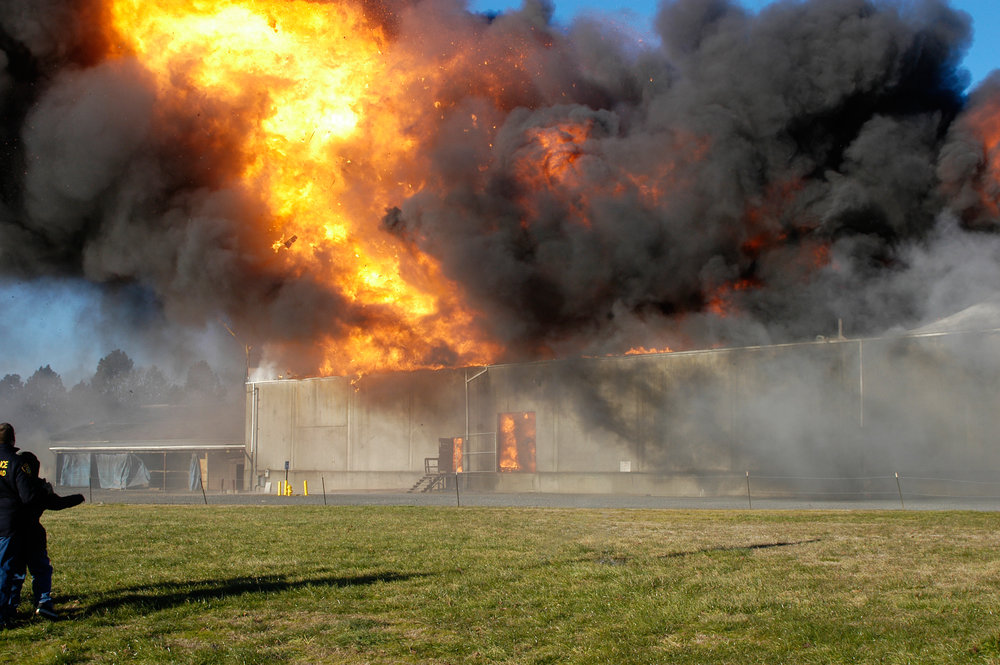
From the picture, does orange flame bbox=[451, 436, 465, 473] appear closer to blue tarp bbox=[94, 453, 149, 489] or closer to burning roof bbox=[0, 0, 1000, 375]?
burning roof bbox=[0, 0, 1000, 375]

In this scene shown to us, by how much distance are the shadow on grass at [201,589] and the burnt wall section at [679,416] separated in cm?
2284

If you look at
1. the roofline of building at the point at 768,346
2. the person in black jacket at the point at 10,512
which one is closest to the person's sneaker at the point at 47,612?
the person in black jacket at the point at 10,512

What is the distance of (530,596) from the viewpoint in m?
9.62

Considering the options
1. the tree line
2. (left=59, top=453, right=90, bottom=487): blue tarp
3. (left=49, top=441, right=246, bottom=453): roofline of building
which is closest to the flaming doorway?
(left=49, top=441, right=246, bottom=453): roofline of building

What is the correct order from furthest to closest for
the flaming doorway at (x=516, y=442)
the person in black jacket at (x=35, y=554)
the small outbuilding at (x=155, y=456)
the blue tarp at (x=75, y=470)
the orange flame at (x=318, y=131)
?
1. the blue tarp at (x=75, y=470)
2. the small outbuilding at (x=155, y=456)
3. the flaming doorway at (x=516, y=442)
4. the orange flame at (x=318, y=131)
5. the person in black jacket at (x=35, y=554)

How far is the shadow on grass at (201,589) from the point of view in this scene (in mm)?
9414

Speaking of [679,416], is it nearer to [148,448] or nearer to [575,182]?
[575,182]

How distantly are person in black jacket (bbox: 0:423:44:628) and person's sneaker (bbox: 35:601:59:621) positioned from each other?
0.21 metres

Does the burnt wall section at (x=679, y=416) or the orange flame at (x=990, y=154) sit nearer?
the burnt wall section at (x=679, y=416)

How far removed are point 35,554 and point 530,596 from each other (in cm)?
503

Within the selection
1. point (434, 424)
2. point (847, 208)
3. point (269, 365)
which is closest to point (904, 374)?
point (847, 208)

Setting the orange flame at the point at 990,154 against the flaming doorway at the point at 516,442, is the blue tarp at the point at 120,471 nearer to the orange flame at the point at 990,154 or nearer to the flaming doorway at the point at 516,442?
the flaming doorway at the point at 516,442

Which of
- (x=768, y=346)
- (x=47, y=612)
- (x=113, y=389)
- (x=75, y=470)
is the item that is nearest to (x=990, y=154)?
(x=768, y=346)

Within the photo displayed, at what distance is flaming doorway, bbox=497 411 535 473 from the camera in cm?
3866
